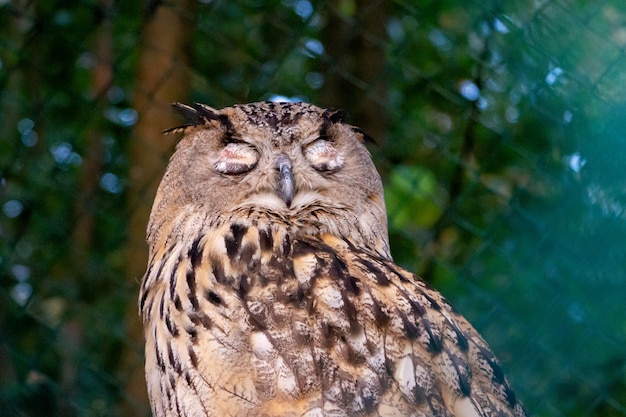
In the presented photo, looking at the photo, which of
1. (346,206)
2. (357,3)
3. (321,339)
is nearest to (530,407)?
(346,206)

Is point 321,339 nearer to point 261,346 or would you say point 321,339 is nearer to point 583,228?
point 261,346

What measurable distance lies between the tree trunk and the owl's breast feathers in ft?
3.87

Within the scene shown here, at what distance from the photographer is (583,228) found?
6.00ft

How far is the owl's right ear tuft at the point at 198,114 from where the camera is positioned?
1.78m

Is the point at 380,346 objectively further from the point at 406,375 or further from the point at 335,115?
the point at 335,115

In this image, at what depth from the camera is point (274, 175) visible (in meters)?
1.69

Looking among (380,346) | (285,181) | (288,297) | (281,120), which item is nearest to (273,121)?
(281,120)

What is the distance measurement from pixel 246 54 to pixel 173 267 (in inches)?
51.4

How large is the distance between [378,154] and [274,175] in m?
0.87

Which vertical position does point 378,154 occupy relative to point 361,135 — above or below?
below

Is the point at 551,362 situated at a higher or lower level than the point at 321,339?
lower

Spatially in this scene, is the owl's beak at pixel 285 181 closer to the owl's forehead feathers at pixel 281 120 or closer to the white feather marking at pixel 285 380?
the owl's forehead feathers at pixel 281 120

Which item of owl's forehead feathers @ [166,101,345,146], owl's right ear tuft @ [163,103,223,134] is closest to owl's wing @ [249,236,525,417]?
owl's forehead feathers @ [166,101,345,146]

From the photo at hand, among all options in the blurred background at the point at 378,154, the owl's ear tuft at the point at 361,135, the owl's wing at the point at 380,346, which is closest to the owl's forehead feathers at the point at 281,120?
the owl's ear tuft at the point at 361,135
